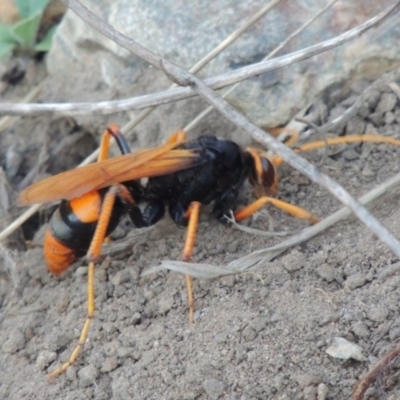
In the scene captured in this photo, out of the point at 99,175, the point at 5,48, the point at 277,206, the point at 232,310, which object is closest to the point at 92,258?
the point at 99,175

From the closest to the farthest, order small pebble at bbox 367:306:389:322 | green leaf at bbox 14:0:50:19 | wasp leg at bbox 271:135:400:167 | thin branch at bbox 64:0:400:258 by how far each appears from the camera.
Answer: thin branch at bbox 64:0:400:258
small pebble at bbox 367:306:389:322
wasp leg at bbox 271:135:400:167
green leaf at bbox 14:0:50:19


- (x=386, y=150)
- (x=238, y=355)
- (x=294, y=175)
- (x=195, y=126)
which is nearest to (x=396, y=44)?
(x=386, y=150)

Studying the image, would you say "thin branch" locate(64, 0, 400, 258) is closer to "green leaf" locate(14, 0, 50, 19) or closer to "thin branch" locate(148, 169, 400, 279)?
"thin branch" locate(148, 169, 400, 279)

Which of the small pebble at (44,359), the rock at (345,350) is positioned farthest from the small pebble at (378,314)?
the small pebble at (44,359)

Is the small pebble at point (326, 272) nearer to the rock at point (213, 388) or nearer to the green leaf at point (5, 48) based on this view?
the rock at point (213, 388)

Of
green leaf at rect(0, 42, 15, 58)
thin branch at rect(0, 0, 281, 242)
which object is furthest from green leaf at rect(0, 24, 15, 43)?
thin branch at rect(0, 0, 281, 242)

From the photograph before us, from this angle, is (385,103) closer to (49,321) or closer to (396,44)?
(396,44)

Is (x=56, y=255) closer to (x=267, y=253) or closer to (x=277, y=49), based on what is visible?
(x=267, y=253)
